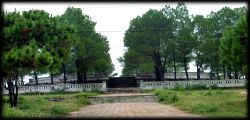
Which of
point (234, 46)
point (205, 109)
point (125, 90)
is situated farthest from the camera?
point (125, 90)

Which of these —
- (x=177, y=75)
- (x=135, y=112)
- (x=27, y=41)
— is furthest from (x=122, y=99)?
(x=177, y=75)

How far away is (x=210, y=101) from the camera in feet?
68.3

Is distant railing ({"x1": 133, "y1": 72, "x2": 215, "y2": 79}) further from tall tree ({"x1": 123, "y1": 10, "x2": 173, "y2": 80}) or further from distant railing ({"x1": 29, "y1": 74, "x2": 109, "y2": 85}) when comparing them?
distant railing ({"x1": 29, "y1": 74, "x2": 109, "y2": 85})

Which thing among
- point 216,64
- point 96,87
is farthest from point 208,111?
point 216,64

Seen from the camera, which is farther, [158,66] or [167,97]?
[158,66]

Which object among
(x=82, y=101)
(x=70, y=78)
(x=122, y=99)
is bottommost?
(x=122, y=99)

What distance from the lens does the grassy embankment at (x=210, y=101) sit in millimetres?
14484

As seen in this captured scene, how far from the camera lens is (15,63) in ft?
34.1

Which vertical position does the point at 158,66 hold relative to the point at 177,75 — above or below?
above

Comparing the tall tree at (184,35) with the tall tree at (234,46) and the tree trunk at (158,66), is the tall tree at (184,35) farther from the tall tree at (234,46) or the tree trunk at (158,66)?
the tall tree at (234,46)

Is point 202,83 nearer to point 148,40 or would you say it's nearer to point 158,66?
point 148,40

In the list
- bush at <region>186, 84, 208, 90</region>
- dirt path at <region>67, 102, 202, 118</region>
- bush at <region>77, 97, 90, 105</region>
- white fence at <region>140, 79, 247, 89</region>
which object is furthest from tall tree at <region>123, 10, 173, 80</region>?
dirt path at <region>67, 102, 202, 118</region>

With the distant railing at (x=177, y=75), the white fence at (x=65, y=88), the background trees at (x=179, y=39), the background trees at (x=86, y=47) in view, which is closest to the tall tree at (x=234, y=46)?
the background trees at (x=86, y=47)

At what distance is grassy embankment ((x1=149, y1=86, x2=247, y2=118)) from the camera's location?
1448 centimetres
